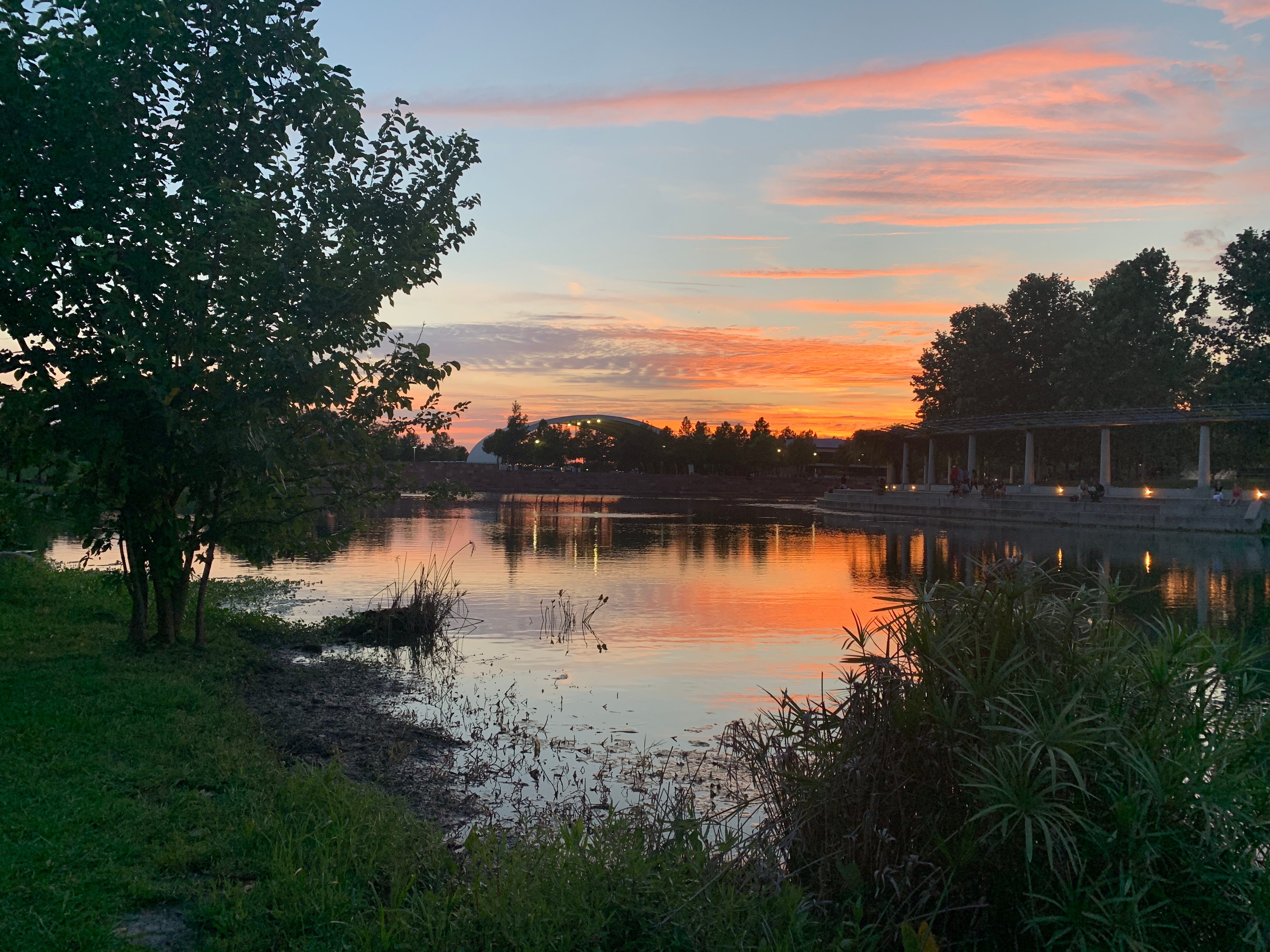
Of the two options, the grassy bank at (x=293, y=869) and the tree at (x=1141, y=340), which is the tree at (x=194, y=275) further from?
the tree at (x=1141, y=340)

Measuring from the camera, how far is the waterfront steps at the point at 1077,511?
127 ft

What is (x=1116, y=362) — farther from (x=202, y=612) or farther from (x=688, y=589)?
(x=202, y=612)

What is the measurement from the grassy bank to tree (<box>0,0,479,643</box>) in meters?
3.05

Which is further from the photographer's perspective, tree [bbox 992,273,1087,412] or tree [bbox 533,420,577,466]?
tree [bbox 533,420,577,466]

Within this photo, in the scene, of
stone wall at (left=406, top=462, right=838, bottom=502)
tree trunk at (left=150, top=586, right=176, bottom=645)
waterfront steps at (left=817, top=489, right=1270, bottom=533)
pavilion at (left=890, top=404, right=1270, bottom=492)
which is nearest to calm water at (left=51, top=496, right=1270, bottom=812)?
waterfront steps at (left=817, top=489, right=1270, bottom=533)

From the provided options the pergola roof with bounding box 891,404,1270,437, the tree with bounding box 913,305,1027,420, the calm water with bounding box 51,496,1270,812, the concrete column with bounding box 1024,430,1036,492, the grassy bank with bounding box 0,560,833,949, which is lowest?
the calm water with bounding box 51,496,1270,812

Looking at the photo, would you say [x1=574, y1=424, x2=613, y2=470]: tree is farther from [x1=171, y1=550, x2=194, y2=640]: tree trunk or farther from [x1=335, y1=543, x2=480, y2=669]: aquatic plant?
[x1=171, y1=550, x2=194, y2=640]: tree trunk

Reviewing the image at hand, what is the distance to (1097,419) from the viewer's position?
49562 millimetres

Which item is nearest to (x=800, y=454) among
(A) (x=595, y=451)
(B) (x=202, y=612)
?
(A) (x=595, y=451)

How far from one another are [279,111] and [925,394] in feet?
233

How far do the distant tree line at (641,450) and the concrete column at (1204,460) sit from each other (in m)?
80.6

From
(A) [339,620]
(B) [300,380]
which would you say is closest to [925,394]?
(A) [339,620]

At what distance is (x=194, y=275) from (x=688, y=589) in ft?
46.8

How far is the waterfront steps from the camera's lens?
3872 centimetres
